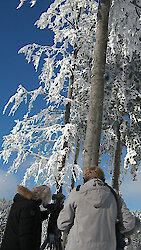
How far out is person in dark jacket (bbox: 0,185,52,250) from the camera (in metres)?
3.58

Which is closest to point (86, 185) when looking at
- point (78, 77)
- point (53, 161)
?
point (53, 161)

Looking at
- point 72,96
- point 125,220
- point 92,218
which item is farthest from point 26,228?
point 72,96

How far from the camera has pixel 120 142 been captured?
13.5m

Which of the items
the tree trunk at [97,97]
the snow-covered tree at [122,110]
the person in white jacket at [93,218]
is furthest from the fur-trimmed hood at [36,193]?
the snow-covered tree at [122,110]

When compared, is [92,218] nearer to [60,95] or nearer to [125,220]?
[125,220]

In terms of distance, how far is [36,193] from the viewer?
12.7 feet

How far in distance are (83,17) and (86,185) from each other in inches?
397

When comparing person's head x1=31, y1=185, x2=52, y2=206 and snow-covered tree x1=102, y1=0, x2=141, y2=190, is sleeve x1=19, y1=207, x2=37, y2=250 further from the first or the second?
snow-covered tree x1=102, y1=0, x2=141, y2=190

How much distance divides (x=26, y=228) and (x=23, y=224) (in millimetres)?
64

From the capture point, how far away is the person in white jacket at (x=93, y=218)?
124 inches

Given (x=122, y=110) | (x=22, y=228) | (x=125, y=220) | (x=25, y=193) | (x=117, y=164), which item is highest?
(x=122, y=110)

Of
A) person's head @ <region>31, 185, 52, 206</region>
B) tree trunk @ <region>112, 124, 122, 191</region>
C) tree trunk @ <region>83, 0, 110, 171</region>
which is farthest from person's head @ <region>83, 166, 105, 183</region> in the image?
tree trunk @ <region>112, 124, 122, 191</region>

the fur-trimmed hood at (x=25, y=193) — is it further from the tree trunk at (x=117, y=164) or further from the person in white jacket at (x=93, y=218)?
the tree trunk at (x=117, y=164)

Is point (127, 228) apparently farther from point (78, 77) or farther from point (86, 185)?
point (78, 77)
